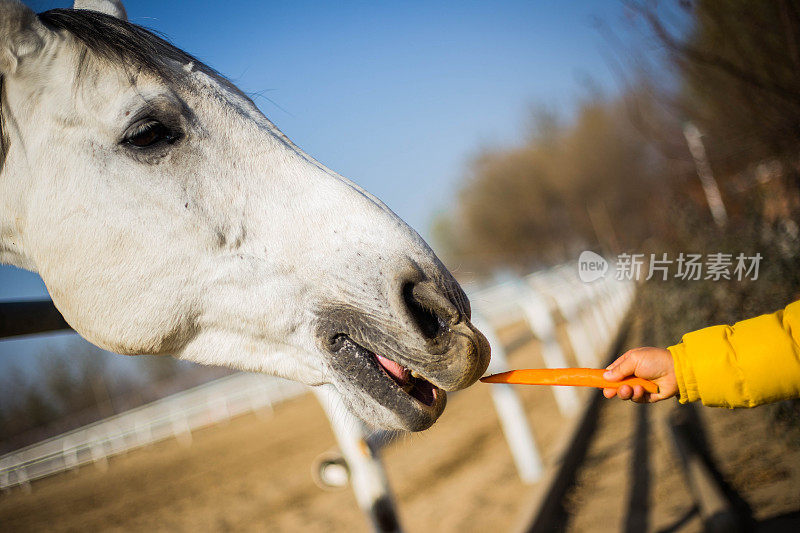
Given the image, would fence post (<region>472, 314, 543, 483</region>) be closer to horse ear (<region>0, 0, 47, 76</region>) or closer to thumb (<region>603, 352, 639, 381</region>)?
thumb (<region>603, 352, 639, 381</region>)

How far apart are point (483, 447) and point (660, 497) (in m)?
2.55

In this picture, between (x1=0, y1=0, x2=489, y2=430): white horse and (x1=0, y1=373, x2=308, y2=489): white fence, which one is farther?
(x1=0, y1=373, x2=308, y2=489): white fence

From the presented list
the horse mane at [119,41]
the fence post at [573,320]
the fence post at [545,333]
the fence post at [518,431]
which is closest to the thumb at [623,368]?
the horse mane at [119,41]

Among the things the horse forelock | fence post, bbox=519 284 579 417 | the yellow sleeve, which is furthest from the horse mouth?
fence post, bbox=519 284 579 417

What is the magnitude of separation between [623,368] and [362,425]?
0.91m

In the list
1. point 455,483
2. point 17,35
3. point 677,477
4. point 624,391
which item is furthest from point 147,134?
point 455,483

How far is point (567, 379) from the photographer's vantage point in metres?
1.50

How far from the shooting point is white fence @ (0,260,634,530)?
2.18 meters

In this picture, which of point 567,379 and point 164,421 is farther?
point 164,421

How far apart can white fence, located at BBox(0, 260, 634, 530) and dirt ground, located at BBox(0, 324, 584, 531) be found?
28 centimetres

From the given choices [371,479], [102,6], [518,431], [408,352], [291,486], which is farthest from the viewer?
[291,486]

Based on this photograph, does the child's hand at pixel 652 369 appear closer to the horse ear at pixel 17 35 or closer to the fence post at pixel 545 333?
the horse ear at pixel 17 35

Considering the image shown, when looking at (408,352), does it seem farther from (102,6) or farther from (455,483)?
(455,483)

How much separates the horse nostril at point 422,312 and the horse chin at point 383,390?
0.50 ft
